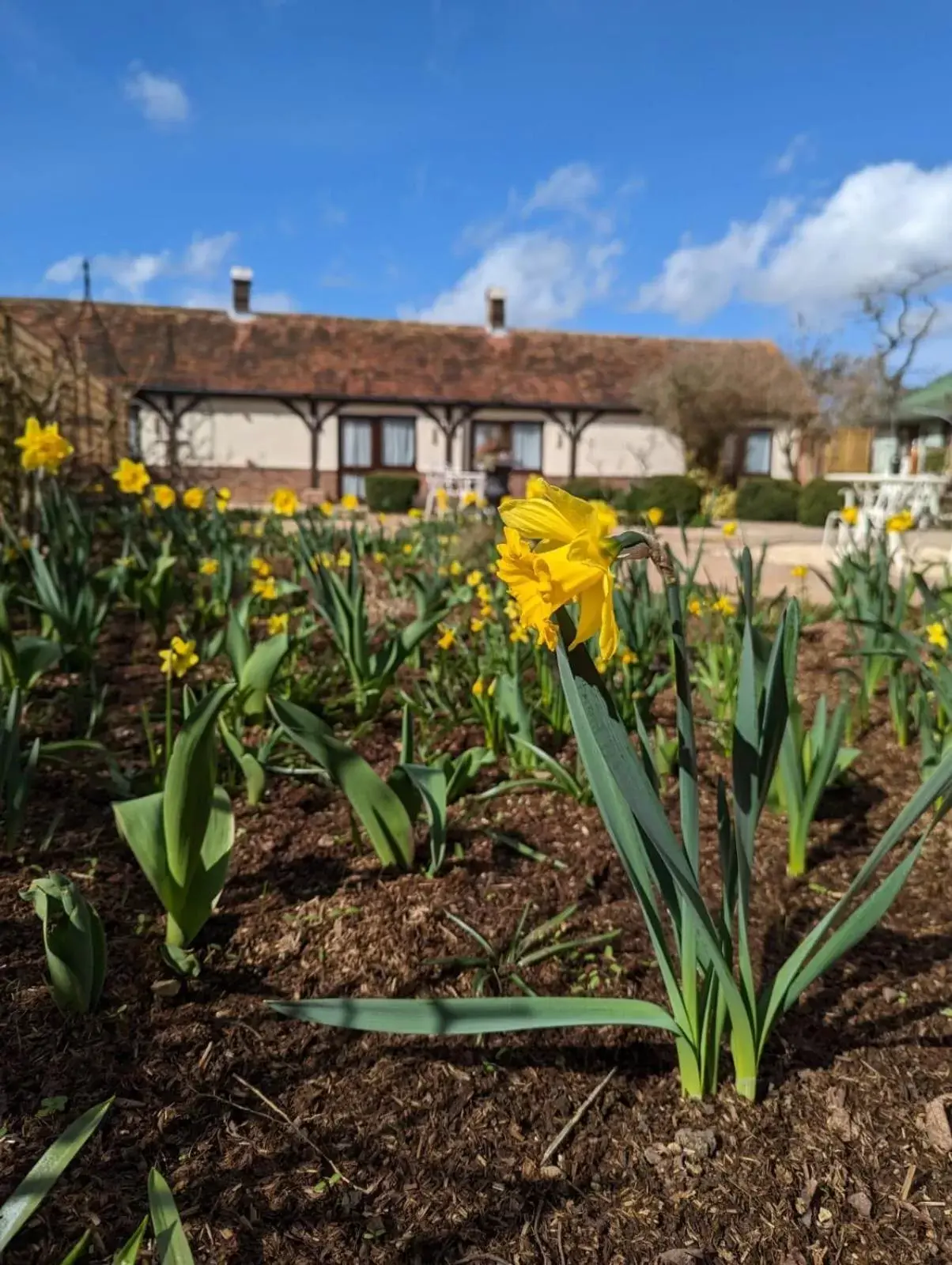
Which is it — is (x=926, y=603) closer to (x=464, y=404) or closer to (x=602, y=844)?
(x=602, y=844)

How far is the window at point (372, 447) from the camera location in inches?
819

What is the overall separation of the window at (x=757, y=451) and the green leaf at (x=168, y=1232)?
2324cm

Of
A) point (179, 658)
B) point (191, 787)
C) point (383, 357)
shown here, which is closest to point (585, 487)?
point (383, 357)

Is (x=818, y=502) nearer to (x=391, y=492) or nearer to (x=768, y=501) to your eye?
(x=768, y=501)

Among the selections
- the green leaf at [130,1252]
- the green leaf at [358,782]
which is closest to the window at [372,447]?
the green leaf at [358,782]

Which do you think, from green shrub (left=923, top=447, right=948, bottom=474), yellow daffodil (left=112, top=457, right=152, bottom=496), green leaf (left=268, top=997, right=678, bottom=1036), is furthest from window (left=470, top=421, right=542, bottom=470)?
green leaf (left=268, top=997, right=678, bottom=1036)

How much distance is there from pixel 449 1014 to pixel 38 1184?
1.51 ft

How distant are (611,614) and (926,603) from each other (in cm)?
195

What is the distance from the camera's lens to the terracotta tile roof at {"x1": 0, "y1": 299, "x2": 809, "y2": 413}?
64.4 feet

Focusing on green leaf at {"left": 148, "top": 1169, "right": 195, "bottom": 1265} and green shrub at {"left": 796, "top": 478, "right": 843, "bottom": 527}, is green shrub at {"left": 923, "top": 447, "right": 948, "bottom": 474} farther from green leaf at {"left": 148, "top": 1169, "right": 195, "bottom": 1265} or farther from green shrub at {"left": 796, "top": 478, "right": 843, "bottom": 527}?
green leaf at {"left": 148, "top": 1169, "right": 195, "bottom": 1265}

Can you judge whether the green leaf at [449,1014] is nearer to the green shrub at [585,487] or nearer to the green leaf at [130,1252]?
the green leaf at [130,1252]

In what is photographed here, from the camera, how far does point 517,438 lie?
70.4ft

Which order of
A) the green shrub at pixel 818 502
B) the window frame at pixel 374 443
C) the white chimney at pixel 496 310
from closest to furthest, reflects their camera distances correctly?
the green shrub at pixel 818 502 < the window frame at pixel 374 443 < the white chimney at pixel 496 310

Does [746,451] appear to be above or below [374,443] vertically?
above
